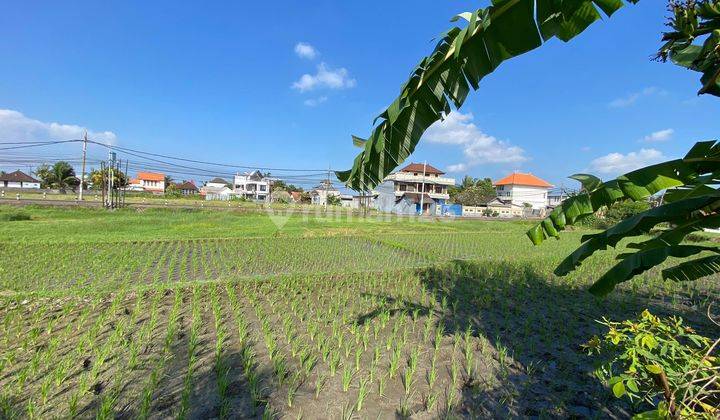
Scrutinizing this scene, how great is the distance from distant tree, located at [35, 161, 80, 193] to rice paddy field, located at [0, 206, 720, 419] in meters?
59.9

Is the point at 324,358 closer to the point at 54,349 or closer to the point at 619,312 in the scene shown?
the point at 54,349

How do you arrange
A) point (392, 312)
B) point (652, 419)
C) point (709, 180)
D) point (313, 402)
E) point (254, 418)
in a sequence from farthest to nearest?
point (392, 312)
point (313, 402)
point (254, 418)
point (709, 180)
point (652, 419)

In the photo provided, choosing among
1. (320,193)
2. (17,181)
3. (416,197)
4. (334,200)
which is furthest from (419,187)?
(17,181)

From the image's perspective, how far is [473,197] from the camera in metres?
58.4

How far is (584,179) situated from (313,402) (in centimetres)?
291

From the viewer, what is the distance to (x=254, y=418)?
251 centimetres

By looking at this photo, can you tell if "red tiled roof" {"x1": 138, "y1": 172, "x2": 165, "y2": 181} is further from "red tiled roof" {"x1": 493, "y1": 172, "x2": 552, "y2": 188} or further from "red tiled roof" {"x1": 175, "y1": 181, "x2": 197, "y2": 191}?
"red tiled roof" {"x1": 493, "y1": 172, "x2": 552, "y2": 188}

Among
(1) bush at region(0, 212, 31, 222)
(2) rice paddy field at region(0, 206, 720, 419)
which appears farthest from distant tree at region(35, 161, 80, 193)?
(2) rice paddy field at region(0, 206, 720, 419)

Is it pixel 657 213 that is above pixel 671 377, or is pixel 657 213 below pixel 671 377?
above

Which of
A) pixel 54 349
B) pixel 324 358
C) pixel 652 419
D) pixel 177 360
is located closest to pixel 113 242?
pixel 54 349

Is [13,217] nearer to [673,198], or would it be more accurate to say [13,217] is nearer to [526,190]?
[673,198]

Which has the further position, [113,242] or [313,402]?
[113,242]

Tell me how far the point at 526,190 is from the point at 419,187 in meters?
27.0

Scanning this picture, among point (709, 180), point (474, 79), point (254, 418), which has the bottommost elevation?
point (254, 418)
